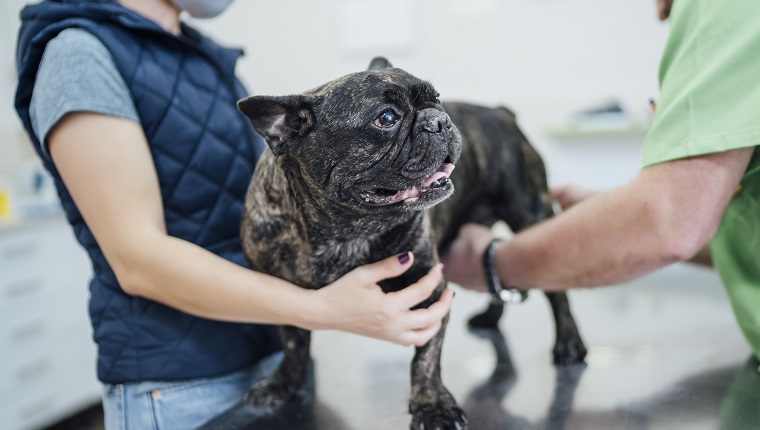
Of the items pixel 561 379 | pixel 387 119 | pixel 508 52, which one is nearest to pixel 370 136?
pixel 387 119

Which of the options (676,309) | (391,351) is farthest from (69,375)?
(676,309)

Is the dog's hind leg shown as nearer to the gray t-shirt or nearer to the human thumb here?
the human thumb

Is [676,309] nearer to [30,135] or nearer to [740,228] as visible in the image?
[740,228]

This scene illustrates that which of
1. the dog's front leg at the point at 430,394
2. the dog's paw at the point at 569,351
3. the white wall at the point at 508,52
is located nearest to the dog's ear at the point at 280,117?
the dog's front leg at the point at 430,394

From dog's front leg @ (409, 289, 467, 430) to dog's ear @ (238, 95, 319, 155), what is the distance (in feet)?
1.16

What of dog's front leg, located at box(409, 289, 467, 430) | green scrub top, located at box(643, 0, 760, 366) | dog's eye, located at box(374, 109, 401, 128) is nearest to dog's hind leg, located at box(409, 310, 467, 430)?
dog's front leg, located at box(409, 289, 467, 430)

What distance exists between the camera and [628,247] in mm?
1049

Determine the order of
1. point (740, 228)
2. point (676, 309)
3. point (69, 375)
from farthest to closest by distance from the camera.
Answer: point (69, 375) → point (676, 309) → point (740, 228)

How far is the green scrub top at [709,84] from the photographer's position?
92cm

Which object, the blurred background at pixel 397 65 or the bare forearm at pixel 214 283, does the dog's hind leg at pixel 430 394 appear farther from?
the blurred background at pixel 397 65

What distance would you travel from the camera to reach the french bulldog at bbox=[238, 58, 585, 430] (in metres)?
0.86

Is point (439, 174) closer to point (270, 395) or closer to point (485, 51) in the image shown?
point (270, 395)

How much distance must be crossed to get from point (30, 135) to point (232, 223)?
1.22 ft

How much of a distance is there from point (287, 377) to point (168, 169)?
439 millimetres
